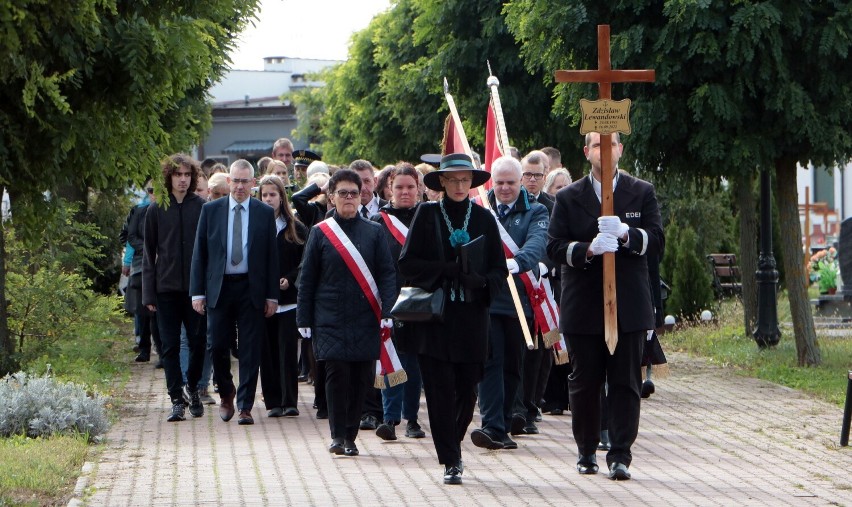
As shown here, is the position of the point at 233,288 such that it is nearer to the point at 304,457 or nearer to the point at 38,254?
the point at 304,457

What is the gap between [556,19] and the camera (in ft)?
44.9

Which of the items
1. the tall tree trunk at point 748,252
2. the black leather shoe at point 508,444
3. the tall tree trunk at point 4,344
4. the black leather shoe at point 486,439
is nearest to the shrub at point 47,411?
the black leather shoe at point 486,439

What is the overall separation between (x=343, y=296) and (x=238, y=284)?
187 cm

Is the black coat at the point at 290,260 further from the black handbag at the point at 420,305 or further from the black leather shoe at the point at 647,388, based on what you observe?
the black handbag at the point at 420,305

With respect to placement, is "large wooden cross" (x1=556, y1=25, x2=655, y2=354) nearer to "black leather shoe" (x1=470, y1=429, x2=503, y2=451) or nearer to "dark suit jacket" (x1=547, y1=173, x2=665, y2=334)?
"dark suit jacket" (x1=547, y1=173, x2=665, y2=334)

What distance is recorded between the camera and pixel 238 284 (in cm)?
1131

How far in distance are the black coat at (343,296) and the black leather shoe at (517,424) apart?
1286 mm

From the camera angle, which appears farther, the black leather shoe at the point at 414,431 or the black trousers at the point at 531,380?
the black trousers at the point at 531,380

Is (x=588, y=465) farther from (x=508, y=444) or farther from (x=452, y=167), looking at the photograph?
(x=452, y=167)

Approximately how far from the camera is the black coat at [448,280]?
8.49 m

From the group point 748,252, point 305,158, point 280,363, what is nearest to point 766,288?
point 748,252

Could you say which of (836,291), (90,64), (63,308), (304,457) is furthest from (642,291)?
(836,291)

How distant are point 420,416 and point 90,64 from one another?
19.5ft

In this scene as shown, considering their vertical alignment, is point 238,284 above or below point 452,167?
below
